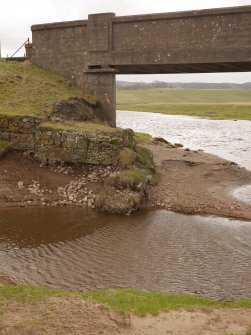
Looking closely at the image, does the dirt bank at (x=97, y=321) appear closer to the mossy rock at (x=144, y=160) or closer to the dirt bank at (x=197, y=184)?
the dirt bank at (x=197, y=184)

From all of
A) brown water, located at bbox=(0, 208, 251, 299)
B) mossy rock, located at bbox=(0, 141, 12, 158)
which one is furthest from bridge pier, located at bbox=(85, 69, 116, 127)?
brown water, located at bbox=(0, 208, 251, 299)

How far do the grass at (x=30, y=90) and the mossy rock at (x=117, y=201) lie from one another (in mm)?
9288

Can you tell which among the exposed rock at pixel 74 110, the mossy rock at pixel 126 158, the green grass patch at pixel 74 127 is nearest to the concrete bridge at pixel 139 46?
the exposed rock at pixel 74 110

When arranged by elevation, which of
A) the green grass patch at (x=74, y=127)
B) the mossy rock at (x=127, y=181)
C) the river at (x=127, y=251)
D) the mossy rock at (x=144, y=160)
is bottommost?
the river at (x=127, y=251)

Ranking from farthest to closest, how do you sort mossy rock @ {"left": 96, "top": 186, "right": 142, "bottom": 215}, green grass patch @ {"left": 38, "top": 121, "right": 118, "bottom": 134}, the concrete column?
the concrete column → green grass patch @ {"left": 38, "top": 121, "right": 118, "bottom": 134} → mossy rock @ {"left": 96, "top": 186, "right": 142, "bottom": 215}

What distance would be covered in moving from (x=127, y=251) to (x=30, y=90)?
819 inches

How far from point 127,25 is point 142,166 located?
1195cm

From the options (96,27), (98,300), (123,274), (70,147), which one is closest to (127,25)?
(96,27)

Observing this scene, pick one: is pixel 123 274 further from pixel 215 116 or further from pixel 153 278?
pixel 215 116

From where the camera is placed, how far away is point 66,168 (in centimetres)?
2981

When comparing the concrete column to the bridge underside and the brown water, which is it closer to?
the bridge underside

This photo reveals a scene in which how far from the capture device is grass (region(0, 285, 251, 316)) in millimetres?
13211

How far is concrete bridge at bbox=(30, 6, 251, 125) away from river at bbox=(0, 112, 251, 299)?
1271 cm

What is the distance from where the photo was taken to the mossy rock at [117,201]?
2589 centimetres
